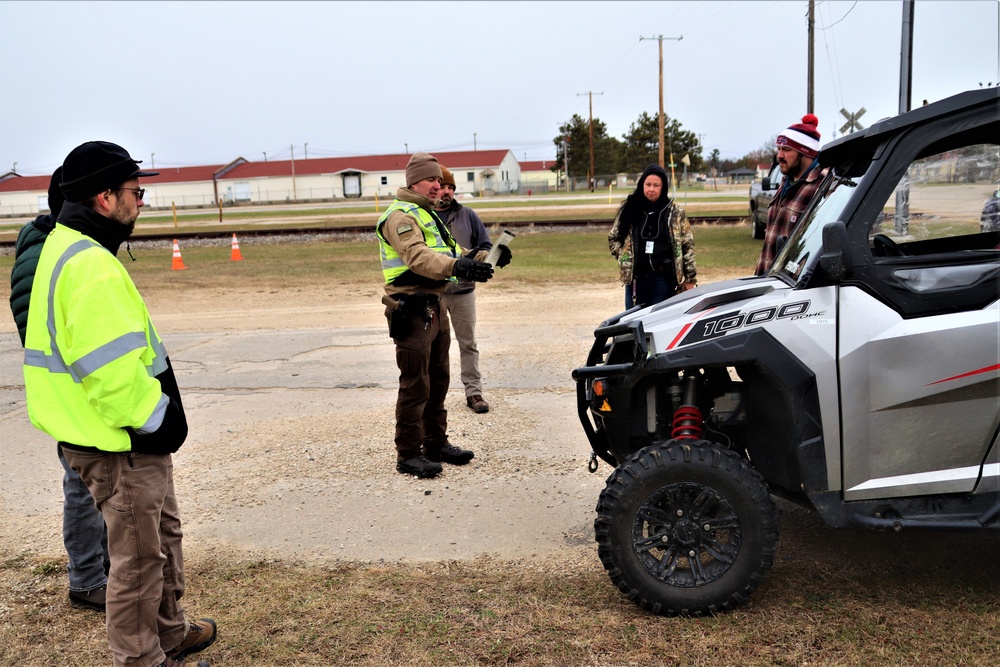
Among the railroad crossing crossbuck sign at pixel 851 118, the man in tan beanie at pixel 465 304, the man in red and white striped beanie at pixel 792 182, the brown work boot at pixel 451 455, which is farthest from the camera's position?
the railroad crossing crossbuck sign at pixel 851 118

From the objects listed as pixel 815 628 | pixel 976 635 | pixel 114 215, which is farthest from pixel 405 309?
pixel 976 635

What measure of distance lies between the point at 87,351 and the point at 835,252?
9.39 feet

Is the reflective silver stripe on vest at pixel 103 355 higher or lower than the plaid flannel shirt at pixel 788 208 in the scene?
lower

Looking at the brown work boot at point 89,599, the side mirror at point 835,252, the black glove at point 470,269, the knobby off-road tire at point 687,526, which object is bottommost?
the brown work boot at point 89,599

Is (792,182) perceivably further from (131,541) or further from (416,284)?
(131,541)

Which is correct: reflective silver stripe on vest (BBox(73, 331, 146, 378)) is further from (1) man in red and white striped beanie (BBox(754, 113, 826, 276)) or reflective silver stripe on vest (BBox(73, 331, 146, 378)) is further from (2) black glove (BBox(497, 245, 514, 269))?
(1) man in red and white striped beanie (BBox(754, 113, 826, 276))

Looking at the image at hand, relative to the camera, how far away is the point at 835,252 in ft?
11.3

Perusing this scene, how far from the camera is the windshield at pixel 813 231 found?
12.2 ft

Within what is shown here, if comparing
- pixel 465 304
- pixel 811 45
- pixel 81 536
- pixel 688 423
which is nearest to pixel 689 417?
pixel 688 423

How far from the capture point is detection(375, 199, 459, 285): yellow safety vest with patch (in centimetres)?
545

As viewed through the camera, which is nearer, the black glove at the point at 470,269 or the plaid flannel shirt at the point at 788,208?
the black glove at the point at 470,269

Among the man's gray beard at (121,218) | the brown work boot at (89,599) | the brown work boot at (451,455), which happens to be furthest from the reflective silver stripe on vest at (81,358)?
the brown work boot at (451,455)

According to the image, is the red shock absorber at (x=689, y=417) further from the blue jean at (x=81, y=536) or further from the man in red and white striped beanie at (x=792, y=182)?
the blue jean at (x=81, y=536)

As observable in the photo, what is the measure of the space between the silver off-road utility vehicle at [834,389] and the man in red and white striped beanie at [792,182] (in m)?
1.43
